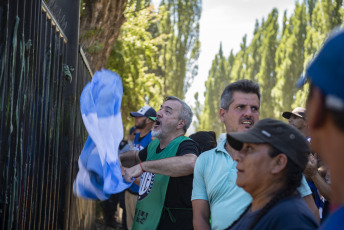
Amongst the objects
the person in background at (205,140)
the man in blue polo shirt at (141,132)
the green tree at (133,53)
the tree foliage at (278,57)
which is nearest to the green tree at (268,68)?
the tree foliage at (278,57)

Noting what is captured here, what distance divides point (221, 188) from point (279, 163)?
3.32ft

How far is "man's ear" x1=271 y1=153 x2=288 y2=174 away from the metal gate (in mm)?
1358

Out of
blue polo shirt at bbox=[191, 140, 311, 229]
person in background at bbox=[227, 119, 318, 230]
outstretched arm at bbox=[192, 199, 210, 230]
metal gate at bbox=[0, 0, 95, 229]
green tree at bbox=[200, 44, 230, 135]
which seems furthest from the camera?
green tree at bbox=[200, 44, 230, 135]

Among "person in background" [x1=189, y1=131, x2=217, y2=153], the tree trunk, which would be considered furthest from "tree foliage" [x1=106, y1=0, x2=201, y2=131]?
"person in background" [x1=189, y1=131, x2=217, y2=153]

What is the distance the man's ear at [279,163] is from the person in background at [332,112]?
110cm

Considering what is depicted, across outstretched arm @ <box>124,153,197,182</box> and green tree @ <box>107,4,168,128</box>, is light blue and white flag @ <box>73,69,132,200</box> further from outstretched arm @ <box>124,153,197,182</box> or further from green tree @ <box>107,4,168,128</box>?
green tree @ <box>107,4,168,128</box>

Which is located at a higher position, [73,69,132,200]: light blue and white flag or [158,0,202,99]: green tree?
[158,0,202,99]: green tree

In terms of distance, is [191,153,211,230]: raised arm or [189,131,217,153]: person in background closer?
[191,153,211,230]: raised arm

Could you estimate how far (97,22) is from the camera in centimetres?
787

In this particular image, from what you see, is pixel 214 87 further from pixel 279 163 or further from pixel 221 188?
pixel 279 163

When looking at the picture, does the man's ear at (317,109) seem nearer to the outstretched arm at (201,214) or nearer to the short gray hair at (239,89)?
the outstretched arm at (201,214)

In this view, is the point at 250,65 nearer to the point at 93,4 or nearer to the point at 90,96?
the point at 93,4

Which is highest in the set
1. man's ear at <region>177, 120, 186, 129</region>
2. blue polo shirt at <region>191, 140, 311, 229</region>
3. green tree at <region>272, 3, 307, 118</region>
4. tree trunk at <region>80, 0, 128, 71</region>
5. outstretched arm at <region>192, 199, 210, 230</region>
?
green tree at <region>272, 3, 307, 118</region>

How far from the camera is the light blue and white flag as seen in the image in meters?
3.50
